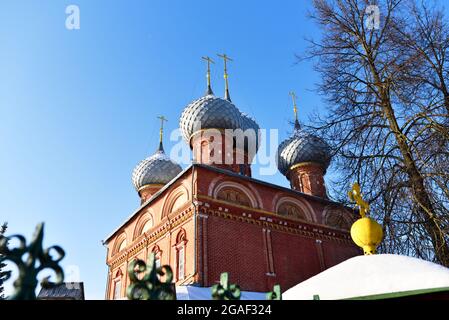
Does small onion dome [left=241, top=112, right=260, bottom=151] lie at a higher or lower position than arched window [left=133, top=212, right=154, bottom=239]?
higher

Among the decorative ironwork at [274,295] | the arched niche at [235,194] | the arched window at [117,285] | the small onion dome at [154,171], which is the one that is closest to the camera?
the decorative ironwork at [274,295]

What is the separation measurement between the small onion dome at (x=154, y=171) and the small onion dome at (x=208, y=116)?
2.23 meters

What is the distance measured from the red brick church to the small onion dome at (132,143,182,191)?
2.28 meters

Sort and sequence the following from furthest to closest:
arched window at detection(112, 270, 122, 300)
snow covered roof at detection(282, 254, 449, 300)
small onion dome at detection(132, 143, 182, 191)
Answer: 1. small onion dome at detection(132, 143, 182, 191)
2. arched window at detection(112, 270, 122, 300)
3. snow covered roof at detection(282, 254, 449, 300)

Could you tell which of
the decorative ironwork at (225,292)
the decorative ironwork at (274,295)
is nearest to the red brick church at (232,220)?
the decorative ironwork at (274,295)

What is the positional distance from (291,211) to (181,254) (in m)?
3.87

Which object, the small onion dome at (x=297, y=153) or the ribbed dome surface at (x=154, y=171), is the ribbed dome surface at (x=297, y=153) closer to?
the small onion dome at (x=297, y=153)

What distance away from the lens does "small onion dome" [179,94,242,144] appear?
624 inches

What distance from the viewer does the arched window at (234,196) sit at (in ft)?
41.5

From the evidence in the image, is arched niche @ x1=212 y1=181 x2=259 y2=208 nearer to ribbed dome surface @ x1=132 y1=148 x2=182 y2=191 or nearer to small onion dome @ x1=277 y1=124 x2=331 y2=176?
small onion dome @ x1=277 y1=124 x2=331 y2=176

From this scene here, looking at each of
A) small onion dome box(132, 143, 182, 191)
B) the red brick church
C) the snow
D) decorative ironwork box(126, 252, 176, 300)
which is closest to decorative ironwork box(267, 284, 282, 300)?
decorative ironwork box(126, 252, 176, 300)

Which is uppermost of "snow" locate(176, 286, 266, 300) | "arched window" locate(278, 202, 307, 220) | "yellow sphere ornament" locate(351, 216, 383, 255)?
"arched window" locate(278, 202, 307, 220)
